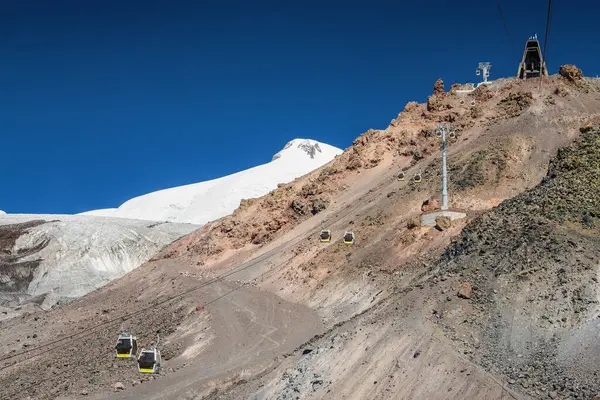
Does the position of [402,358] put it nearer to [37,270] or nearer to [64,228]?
[37,270]

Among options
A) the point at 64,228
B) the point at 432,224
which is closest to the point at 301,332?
the point at 432,224

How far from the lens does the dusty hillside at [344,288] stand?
17.3 meters

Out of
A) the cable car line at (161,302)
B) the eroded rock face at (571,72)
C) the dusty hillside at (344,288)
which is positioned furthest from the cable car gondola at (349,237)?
the eroded rock face at (571,72)

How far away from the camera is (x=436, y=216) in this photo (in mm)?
32156

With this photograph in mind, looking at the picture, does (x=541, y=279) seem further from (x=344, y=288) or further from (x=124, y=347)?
(x=124, y=347)

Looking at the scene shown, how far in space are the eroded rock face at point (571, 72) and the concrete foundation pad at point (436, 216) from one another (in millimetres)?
24081

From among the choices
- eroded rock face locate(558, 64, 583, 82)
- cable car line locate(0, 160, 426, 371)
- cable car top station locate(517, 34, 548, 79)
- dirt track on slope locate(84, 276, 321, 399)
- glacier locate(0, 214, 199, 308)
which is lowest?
dirt track on slope locate(84, 276, 321, 399)

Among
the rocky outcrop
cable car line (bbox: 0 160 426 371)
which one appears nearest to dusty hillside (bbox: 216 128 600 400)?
the rocky outcrop

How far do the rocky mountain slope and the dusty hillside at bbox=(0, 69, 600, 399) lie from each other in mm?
51368

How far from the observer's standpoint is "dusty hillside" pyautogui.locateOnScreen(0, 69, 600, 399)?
682 inches

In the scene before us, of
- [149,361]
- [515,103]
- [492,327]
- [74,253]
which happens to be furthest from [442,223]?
[74,253]

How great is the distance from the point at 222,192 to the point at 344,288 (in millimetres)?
81740

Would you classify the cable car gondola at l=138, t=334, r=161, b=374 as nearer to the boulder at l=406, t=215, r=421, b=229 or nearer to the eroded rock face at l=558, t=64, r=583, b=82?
the boulder at l=406, t=215, r=421, b=229

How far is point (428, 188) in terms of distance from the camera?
37.2 m
